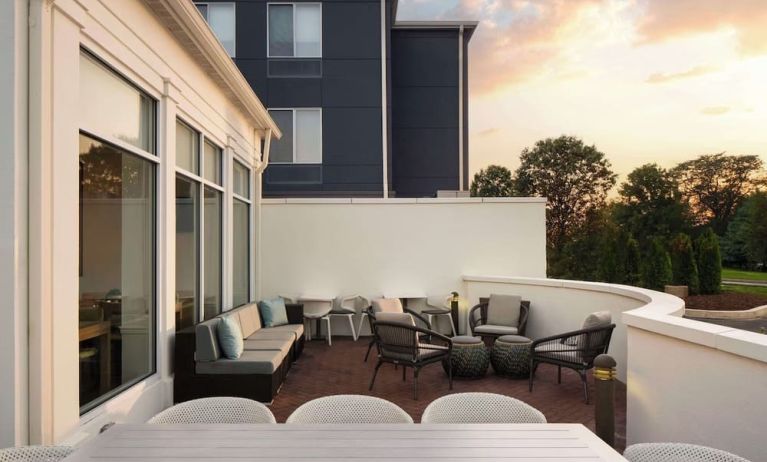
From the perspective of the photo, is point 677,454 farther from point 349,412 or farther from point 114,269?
point 114,269

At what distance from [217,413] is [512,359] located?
4612 millimetres

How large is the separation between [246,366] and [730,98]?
1579cm

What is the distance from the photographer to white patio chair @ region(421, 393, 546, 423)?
264 centimetres

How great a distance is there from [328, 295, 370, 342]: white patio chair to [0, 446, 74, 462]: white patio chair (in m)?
7.50

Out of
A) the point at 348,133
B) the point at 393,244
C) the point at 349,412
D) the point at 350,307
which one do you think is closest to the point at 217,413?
the point at 349,412

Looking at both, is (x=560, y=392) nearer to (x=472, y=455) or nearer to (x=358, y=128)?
(x=472, y=455)

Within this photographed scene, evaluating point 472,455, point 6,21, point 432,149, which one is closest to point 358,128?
point 432,149

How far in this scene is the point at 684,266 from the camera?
16375 millimetres

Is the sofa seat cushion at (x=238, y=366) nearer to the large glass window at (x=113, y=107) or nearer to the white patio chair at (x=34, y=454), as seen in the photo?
the large glass window at (x=113, y=107)

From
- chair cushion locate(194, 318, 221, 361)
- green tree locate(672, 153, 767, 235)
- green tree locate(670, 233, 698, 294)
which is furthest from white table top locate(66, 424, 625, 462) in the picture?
green tree locate(672, 153, 767, 235)

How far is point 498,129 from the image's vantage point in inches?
869

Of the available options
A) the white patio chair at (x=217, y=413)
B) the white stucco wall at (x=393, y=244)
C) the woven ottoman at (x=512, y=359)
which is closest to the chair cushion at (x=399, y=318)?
the woven ottoman at (x=512, y=359)

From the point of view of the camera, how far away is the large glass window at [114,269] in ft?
12.1

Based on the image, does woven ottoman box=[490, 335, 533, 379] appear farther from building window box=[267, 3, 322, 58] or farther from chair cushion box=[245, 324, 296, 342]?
building window box=[267, 3, 322, 58]
